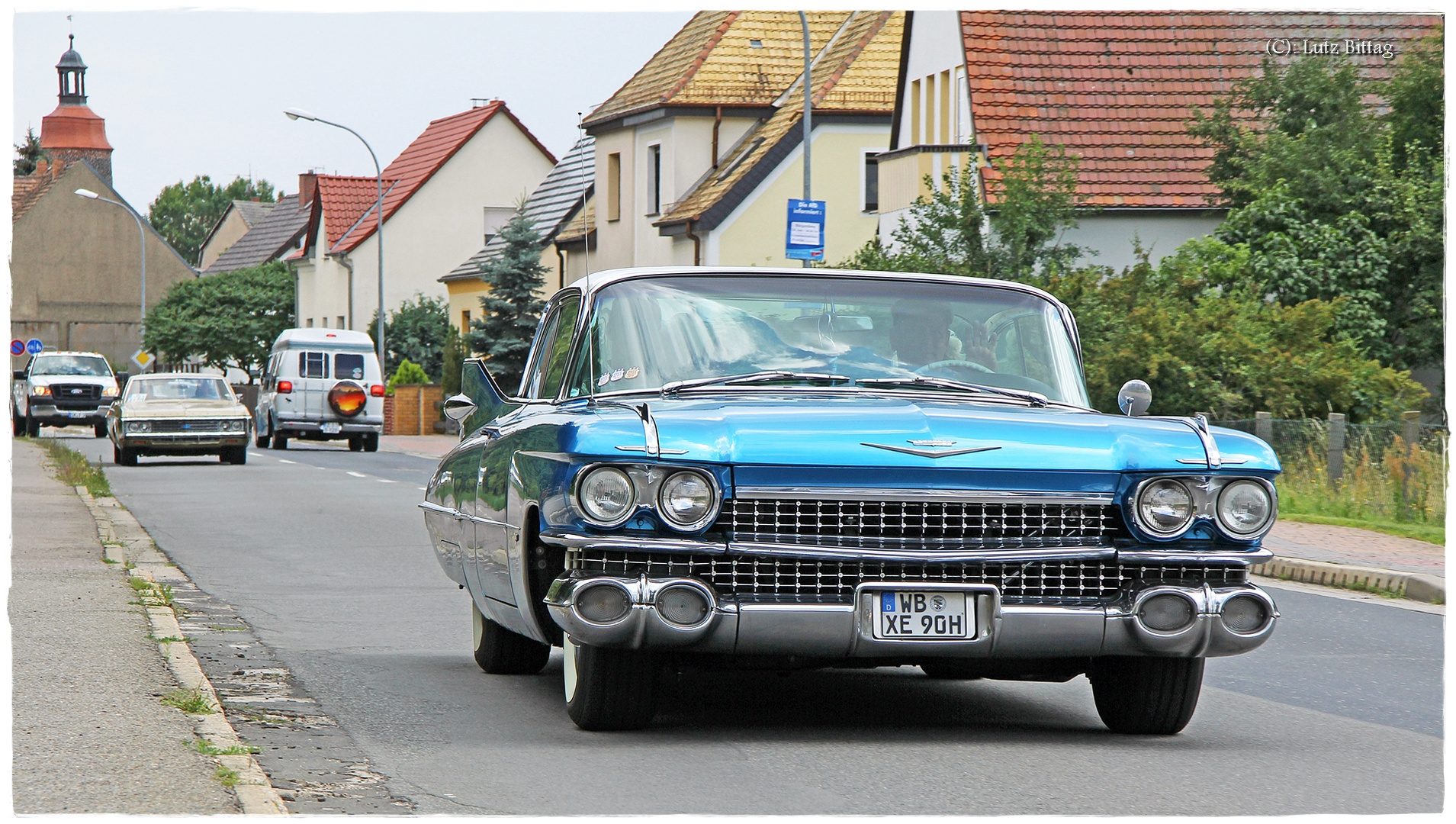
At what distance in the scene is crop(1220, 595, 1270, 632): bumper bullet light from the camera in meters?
6.29

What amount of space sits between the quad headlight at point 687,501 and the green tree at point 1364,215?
2070 cm

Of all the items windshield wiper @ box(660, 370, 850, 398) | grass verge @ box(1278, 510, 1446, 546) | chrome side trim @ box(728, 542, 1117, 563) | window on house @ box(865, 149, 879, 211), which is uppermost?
window on house @ box(865, 149, 879, 211)

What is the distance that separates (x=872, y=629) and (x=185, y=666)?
319 cm

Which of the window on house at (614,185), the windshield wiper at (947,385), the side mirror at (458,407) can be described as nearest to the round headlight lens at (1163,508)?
the windshield wiper at (947,385)

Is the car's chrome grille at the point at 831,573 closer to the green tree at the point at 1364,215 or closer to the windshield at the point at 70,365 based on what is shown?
the green tree at the point at 1364,215

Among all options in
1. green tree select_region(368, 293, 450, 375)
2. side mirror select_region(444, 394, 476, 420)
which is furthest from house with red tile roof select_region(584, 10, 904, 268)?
side mirror select_region(444, 394, 476, 420)

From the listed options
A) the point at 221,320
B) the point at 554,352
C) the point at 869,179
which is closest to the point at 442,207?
the point at 221,320

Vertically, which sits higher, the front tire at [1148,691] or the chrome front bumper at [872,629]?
the chrome front bumper at [872,629]

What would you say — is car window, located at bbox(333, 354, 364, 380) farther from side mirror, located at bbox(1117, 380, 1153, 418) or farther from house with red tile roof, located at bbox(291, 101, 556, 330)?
side mirror, located at bbox(1117, 380, 1153, 418)

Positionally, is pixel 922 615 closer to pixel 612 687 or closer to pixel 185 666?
pixel 612 687

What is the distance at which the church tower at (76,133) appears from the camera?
388 feet

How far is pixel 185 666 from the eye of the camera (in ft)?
26.0

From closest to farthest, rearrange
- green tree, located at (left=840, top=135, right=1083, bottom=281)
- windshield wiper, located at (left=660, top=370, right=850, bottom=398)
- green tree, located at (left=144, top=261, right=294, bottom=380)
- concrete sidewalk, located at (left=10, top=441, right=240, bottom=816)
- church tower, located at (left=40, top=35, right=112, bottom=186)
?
concrete sidewalk, located at (left=10, top=441, right=240, bottom=816) < windshield wiper, located at (left=660, top=370, right=850, bottom=398) < green tree, located at (left=840, top=135, right=1083, bottom=281) < green tree, located at (left=144, top=261, right=294, bottom=380) < church tower, located at (left=40, top=35, right=112, bottom=186)

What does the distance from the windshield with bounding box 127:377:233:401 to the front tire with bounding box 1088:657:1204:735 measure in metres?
25.4
